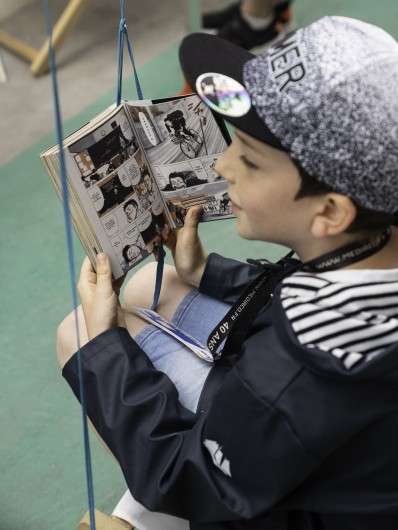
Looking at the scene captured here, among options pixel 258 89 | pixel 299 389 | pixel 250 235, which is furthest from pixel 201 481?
pixel 258 89

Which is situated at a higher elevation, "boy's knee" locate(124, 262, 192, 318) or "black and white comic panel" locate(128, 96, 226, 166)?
"black and white comic panel" locate(128, 96, 226, 166)

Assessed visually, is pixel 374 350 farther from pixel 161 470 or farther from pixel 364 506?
pixel 161 470

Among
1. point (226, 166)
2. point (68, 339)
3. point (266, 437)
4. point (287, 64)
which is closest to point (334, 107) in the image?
point (287, 64)

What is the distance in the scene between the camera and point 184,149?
4.02 ft

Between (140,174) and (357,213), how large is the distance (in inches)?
17.5

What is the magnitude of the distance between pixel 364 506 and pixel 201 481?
20 cm

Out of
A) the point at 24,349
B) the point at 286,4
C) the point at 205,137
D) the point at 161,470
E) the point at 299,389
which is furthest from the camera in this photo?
the point at 286,4

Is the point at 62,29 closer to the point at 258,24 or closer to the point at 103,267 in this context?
the point at 258,24

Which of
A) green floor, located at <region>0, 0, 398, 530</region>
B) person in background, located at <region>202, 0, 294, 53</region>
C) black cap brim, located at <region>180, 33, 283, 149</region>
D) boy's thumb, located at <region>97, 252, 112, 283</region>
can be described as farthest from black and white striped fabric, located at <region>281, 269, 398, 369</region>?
person in background, located at <region>202, 0, 294, 53</region>

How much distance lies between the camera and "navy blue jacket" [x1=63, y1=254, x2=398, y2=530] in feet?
2.75

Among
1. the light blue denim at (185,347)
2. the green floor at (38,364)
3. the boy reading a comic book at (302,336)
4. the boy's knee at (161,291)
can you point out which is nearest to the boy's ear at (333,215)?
the boy reading a comic book at (302,336)

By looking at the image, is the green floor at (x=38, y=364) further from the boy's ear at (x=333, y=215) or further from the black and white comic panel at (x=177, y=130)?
the boy's ear at (x=333, y=215)

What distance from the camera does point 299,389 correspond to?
842 mm

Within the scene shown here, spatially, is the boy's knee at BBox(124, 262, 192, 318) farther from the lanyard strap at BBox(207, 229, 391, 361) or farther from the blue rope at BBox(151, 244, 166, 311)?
the lanyard strap at BBox(207, 229, 391, 361)
